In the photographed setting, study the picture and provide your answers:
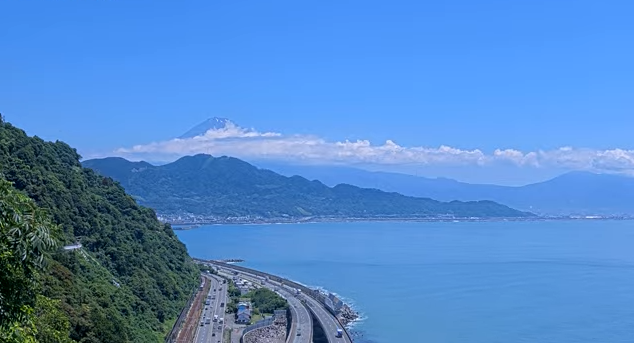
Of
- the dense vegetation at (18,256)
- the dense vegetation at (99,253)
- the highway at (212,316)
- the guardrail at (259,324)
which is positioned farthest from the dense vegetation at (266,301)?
the dense vegetation at (18,256)

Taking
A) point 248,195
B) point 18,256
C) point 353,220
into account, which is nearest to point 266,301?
point 18,256

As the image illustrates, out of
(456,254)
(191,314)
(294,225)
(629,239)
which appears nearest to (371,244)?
(456,254)

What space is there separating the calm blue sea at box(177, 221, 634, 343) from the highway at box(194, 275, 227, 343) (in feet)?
18.5

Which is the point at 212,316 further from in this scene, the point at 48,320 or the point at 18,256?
the point at 18,256

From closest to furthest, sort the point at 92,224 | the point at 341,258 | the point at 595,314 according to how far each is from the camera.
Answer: the point at 92,224
the point at 595,314
the point at 341,258

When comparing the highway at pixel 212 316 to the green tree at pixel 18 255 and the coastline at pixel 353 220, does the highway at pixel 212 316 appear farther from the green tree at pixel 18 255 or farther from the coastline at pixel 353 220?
the coastline at pixel 353 220

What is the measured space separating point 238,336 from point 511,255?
38.7 m

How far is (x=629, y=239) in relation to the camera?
79.3 meters

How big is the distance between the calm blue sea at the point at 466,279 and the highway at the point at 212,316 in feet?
18.5

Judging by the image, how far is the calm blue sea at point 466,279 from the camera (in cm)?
2861

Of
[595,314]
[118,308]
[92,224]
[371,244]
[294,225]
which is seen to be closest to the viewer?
[118,308]

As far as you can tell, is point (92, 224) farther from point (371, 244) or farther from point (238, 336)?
point (371, 244)

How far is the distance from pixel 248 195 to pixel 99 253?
378ft

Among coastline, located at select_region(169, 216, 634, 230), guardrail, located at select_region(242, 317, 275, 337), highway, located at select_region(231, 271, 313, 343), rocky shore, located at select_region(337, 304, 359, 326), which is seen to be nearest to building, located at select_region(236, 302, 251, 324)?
guardrail, located at select_region(242, 317, 275, 337)
